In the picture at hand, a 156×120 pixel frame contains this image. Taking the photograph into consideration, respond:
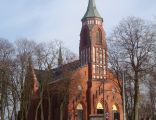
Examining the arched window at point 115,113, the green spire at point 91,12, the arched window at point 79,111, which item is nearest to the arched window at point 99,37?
the green spire at point 91,12

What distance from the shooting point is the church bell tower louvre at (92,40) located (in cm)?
7394

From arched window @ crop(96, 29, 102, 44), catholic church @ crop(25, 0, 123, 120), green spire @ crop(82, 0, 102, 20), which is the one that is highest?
green spire @ crop(82, 0, 102, 20)

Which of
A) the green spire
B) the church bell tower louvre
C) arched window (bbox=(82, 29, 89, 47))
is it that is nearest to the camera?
the church bell tower louvre

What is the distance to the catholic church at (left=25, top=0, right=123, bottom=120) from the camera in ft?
228

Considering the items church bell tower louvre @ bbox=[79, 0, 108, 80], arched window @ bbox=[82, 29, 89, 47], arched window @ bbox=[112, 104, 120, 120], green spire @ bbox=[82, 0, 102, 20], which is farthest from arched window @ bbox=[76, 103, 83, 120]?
green spire @ bbox=[82, 0, 102, 20]

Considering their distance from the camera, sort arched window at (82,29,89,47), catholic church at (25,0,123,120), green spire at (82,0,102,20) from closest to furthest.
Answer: catholic church at (25,0,123,120) < arched window at (82,29,89,47) < green spire at (82,0,102,20)

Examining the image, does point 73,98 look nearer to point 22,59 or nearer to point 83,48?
point 83,48

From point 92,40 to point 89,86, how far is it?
33.1 ft

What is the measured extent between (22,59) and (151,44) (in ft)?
69.4

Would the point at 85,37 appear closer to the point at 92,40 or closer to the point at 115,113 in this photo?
the point at 92,40

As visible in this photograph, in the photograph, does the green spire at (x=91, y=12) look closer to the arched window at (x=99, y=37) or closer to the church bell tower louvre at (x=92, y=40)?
the church bell tower louvre at (x=92, y=40)

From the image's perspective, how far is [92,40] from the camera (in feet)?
250

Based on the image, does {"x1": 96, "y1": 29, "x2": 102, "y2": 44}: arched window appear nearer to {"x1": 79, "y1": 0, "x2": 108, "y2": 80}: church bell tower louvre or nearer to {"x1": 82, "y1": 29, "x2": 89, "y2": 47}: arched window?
{"x1": 79, "y1": 0, "x2": 108, "y2": 80}: church bell tower louvre

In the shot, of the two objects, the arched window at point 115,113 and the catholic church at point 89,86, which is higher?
the catholic church at point 89,86
